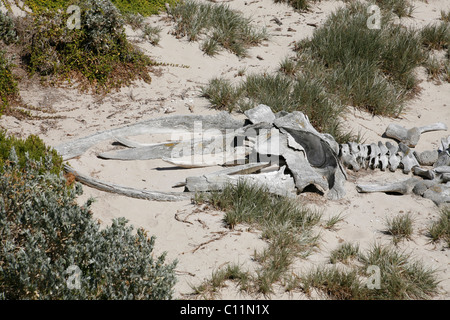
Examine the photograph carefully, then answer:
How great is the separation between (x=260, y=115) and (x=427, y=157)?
2212mm

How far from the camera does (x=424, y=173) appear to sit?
19.2 ft

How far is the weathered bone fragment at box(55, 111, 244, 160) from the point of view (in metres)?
5.25

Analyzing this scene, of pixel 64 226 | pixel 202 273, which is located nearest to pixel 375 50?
pixel 202 273

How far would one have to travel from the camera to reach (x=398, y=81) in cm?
798

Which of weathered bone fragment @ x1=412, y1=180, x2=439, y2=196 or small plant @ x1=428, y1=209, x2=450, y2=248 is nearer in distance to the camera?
small plant @ x1=428, y1=209, x2=450, y2=248

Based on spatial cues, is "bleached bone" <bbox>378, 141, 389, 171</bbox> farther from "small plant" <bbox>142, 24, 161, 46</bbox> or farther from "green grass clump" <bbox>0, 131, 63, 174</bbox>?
"small plant" <bbox>142, 24, 161, 46</bbox>

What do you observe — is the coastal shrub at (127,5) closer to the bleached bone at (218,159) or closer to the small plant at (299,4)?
the small plant at (299,4)

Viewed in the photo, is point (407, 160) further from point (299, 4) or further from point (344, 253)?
point (299, 4)

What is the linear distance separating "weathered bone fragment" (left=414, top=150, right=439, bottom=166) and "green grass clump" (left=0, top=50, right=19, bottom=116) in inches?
200

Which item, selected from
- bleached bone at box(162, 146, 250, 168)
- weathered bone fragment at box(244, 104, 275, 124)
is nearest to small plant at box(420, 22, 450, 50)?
weathered bone fragment at box(244, 104, 275, 124)

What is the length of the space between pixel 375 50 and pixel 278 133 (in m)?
3.64

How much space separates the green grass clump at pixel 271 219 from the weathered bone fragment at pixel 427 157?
1.91 m

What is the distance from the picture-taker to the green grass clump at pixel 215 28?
27.1 feet

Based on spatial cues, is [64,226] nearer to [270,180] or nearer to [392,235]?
[270,180]
